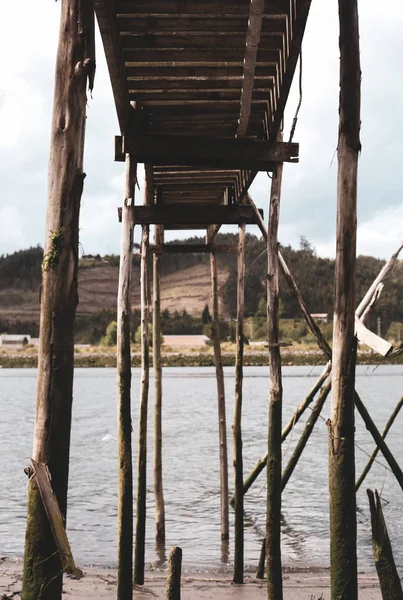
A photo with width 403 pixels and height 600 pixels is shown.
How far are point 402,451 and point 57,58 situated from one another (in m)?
24.1

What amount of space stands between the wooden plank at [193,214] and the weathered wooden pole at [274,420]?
184 centimetres

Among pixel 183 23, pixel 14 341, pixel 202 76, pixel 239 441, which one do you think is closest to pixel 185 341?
pixel 14 341

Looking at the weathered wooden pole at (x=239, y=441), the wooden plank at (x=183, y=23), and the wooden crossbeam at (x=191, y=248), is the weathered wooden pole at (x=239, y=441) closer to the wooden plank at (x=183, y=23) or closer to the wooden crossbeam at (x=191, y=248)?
the wooden crossbeam at (x=191, y=248)

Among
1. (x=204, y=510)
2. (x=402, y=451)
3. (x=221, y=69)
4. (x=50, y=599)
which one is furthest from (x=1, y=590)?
(x=402, y=451)

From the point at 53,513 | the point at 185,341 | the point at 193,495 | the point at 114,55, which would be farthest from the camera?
the point at 185,341

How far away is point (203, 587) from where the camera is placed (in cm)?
928

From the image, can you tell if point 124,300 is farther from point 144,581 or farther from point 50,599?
point 144,581

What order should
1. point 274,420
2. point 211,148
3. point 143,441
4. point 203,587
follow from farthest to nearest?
point 143,441 < point 203,587 < point 211,148 < point 274,420

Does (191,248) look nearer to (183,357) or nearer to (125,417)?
(125,417)

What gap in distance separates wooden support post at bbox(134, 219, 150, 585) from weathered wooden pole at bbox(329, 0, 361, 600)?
4.01 metres

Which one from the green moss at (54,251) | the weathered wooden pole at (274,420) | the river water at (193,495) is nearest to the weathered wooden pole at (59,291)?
the green moss at (54,251)

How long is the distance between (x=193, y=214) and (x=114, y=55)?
12.1 ft

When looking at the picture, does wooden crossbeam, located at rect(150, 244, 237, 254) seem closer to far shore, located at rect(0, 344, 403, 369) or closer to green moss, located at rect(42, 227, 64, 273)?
green moss, located at rect(42, 227, 64, 273)

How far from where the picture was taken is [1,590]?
869 cm
